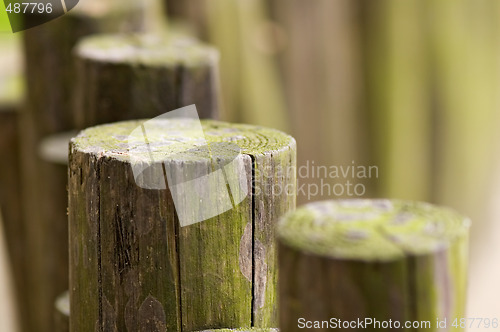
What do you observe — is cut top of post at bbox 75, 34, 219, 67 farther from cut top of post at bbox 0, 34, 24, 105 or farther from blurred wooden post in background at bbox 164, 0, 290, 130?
blurred wooden post in background at bbox 164, 0, 290, 130

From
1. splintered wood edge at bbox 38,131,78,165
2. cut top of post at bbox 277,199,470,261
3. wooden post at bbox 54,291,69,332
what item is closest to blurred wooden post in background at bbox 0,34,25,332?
splintered wood edge at bbox 38,131,78,165

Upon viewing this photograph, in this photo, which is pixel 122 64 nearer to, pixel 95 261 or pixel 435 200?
pixel 95 261

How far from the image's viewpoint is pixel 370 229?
0.81 metres

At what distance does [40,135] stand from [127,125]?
111cm

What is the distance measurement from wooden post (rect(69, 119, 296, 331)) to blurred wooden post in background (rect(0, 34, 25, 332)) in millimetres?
1537

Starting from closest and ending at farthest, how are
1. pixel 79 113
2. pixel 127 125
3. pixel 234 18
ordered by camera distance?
pixel 127 125 < pixel 79 113 < pixel 234 18

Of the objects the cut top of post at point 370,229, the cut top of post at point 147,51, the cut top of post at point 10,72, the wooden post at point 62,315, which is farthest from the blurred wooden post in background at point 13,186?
the cut top of post at point 370,229

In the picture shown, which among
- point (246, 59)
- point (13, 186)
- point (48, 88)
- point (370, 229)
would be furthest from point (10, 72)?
point (370, 229)

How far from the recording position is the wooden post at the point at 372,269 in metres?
0.77

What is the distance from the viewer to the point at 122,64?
1799 mm

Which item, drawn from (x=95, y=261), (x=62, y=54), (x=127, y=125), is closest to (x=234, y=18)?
(x=62, y=54)

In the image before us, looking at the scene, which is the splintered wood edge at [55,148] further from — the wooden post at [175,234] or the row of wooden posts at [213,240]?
the wooden post at [175,234]

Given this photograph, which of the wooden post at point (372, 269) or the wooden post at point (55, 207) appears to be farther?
the wooden post at point (55, 207)

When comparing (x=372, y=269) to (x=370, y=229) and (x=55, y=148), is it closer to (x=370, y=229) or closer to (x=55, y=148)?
(x=370, y=229)
